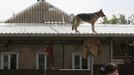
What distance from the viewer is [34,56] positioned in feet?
70.9

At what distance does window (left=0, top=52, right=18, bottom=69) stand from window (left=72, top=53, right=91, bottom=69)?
256 cm

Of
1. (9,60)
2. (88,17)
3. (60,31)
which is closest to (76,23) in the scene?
(88,17)

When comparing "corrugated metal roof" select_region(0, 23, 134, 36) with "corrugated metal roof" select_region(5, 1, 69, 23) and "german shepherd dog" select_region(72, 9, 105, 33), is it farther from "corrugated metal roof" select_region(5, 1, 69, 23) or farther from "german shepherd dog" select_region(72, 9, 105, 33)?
"corrugated metal roof" select_region(5, 1, 69, 23)

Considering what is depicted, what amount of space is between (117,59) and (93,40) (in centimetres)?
734

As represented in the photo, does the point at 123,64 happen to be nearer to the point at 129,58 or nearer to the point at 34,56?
the point at 129,58

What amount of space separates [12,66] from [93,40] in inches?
323

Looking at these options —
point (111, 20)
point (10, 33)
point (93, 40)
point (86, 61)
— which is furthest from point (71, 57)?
point (111, 20)

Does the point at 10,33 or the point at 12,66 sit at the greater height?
the point at 10,33

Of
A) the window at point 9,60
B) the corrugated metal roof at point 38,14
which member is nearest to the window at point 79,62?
the window at point 9,60

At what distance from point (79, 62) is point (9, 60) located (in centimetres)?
309

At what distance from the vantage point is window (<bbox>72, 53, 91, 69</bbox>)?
842 inches

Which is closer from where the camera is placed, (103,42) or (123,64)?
(123,64)

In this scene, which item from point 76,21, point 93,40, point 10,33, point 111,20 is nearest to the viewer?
point 93,40

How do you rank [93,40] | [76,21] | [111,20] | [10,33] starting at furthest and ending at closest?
[111,20] → [76,21] → [10,33] → [93,40]
